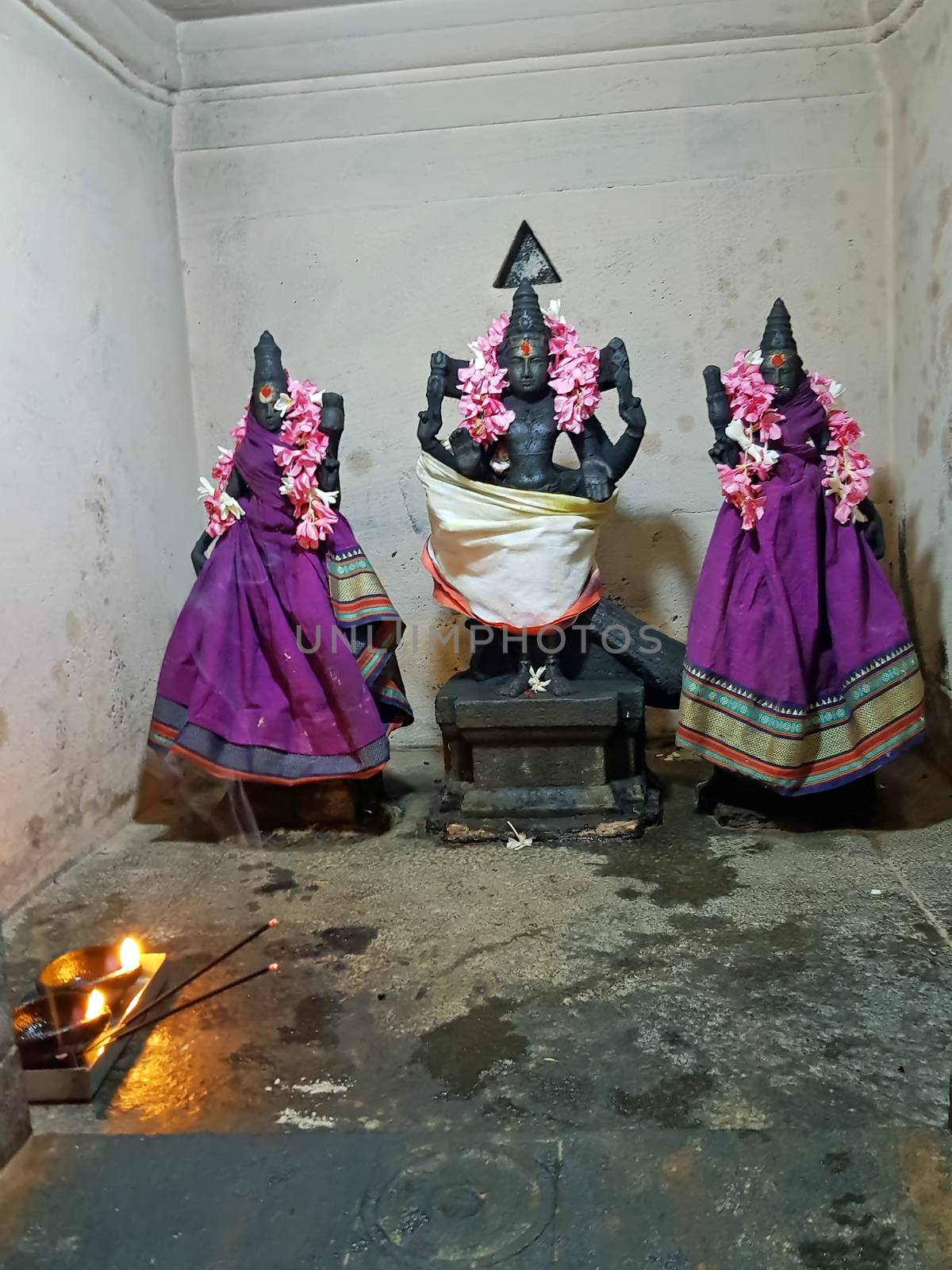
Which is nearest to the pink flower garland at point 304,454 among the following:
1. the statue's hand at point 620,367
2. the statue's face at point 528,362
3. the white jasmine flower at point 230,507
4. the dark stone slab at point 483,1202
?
the white jasmine flower at point 230,507

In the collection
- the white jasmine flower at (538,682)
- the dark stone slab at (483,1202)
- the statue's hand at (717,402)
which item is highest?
the statue's hand at (717,402)

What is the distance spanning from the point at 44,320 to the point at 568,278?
6.72ft

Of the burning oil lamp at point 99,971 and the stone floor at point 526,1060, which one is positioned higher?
the burning oil lamp at point 99,971

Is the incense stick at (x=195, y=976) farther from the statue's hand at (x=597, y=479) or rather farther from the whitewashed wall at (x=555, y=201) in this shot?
the whitewashed wall at (x=555, y=201)

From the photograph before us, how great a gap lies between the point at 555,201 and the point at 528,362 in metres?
1.15

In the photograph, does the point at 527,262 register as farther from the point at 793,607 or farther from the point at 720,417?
the point at 793,607

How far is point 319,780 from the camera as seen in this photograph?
3.46m

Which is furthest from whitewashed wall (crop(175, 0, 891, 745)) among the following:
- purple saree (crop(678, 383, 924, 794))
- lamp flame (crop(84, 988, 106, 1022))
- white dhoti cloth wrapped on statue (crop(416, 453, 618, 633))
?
lamp flame (crop(84, 988, 106, 1022))

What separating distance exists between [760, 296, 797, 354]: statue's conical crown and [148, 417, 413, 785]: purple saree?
4.94ft

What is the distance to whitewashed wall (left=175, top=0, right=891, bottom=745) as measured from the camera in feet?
13.2

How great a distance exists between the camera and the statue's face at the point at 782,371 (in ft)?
10.4

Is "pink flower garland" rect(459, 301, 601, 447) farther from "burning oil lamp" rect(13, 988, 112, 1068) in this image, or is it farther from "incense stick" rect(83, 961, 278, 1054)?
"burning oil lamp" rect(13, 988, 112, 1068)

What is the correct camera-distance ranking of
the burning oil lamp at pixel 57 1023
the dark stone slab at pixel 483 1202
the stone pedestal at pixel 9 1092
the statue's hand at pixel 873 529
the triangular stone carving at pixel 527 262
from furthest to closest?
the triangular stone carving at pixel 527 262 < the statue's hand at pixel 873 529 < the burning oil lamp at pixel 57 1023 < the stone pedestal at pixel 9 1092 < the dark stone slab at pixel 483 1202

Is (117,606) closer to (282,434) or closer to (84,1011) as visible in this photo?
(282,434)
